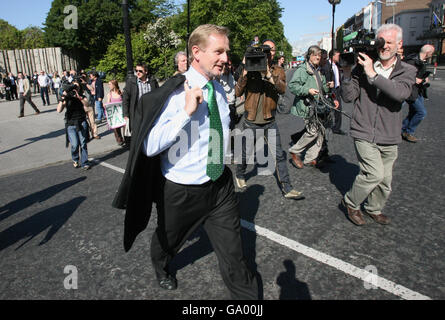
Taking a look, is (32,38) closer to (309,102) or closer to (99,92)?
(99,92)

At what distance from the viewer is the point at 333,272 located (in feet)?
9.30

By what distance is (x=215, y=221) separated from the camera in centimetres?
231

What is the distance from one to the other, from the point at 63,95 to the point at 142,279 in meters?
4.71

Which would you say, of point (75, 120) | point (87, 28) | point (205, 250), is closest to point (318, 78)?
point (205, 250)

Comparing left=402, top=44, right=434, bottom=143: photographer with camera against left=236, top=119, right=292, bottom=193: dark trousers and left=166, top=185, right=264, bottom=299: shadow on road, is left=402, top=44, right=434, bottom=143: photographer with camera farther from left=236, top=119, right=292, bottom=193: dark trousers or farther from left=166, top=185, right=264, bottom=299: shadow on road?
left=166, top=185, right=264, bottom=299: shadow on road

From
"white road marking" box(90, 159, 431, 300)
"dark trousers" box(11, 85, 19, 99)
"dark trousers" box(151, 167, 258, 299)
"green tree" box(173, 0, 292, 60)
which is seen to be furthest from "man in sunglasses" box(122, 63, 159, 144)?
"dark trousers" box(11, 85, 19, 99)

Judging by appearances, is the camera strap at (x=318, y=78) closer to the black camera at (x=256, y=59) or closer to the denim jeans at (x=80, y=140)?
the black camera at (x=256, y=59)

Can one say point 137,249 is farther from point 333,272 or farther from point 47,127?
point 47,127

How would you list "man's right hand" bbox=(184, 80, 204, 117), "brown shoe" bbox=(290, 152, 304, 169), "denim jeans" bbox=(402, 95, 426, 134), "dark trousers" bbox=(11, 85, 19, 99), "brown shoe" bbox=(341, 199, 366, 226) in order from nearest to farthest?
"man's right hand" bbox=(184, 80, 204, 117) < "brown shoe" bbox=(341, 199, 366, 226) < "brown shoe" bbox=(290, 152, 304, 169) < "denim jeans" bbox=(402, 95, 426, 134) < "dark trousers" bbox=(11, 85, 19, 99)

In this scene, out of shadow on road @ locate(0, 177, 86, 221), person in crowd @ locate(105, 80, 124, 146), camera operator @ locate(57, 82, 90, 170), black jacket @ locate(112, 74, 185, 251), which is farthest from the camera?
person in crowd @ locate(105, 80, 124, 146)

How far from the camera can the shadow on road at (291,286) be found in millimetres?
2566

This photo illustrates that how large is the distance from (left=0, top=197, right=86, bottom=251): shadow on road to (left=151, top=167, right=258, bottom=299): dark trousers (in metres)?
2.10

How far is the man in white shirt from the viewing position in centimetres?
211

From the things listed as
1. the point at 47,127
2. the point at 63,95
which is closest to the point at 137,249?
the point at 63,95
